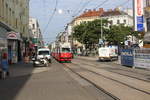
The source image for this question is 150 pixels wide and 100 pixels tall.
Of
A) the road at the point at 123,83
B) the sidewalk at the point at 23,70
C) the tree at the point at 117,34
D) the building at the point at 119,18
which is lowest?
the sidewalk at the point at 23,70

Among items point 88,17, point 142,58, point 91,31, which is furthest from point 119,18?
point 142,58

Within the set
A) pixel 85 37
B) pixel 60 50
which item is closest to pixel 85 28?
pixel 85 37

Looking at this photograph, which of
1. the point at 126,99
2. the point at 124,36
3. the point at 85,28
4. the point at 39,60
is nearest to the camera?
the point at 126,99

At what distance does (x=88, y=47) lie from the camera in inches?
3447

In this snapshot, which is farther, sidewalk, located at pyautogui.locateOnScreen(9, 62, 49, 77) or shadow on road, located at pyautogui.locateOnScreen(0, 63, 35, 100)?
sidewalk, located at pyautogui.locateOnScreen(9, 62, 49, 77)

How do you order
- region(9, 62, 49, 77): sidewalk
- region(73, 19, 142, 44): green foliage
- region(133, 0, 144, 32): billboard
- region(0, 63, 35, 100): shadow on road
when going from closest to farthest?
region(0, 63, 35, 100): shadow on road < region(9, 62, 49, 77): sidewalk < region(133, 0, 144, 32): billboard < region(73, 19, 142, 44): green foliage

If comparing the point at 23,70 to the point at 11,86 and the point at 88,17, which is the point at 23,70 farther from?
the point at 88,17

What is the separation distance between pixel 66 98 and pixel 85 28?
7157 centimetres

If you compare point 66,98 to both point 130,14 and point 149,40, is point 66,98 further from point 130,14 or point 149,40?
point 130,14

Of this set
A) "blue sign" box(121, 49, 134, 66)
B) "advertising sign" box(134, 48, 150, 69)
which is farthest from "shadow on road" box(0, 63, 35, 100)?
"blue sign" box(121, 49, 134, 66)

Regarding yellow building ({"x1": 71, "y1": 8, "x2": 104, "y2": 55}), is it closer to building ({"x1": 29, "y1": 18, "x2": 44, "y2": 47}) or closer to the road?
building ({"x1": 29, "y1": 18, "x2": 44, "y2": 47})

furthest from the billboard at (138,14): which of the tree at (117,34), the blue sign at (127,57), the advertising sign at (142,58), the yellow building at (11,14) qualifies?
the tree at (117,34)

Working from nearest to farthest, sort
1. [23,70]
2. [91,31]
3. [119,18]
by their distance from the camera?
[23,70], [91,31], [119,18]

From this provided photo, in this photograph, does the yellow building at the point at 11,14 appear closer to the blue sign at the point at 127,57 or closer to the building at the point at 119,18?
the blue sign at the point at 127,57
